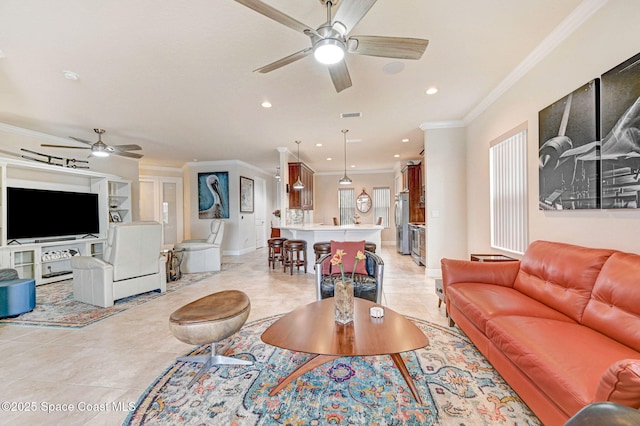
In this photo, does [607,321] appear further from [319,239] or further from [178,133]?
[178,133]

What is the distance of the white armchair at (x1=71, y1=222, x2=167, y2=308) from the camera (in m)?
3.50

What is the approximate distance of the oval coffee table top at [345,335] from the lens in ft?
5.14

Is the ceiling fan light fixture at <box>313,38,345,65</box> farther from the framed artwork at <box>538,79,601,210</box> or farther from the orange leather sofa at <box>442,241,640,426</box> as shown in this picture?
the orange leather sofa at <box>442,241,640,426</box>

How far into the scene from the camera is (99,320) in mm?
3074

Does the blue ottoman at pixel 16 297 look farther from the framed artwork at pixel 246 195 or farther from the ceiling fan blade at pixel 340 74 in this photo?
the framed artwork at pixel 246 195

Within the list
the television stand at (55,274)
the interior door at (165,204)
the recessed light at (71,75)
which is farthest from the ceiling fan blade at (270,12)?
the interior door at (165,204)

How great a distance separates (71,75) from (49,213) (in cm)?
344

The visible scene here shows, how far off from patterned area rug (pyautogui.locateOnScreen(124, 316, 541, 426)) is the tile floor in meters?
0.24

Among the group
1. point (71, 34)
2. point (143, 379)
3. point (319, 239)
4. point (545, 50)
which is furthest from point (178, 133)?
point (545, 50)

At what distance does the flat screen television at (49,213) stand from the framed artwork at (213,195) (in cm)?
255

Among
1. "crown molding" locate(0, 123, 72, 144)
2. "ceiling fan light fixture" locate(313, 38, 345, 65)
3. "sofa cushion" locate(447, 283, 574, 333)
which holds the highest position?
→ "crown molding" locate(0, 123, 72, 144)

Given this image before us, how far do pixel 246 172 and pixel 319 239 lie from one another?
4.31 meters

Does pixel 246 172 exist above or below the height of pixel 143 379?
above

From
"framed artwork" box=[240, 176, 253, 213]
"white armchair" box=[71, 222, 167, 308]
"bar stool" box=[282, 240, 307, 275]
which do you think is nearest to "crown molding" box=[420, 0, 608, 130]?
"bar stool" box=[282, 240, 307, 275]
